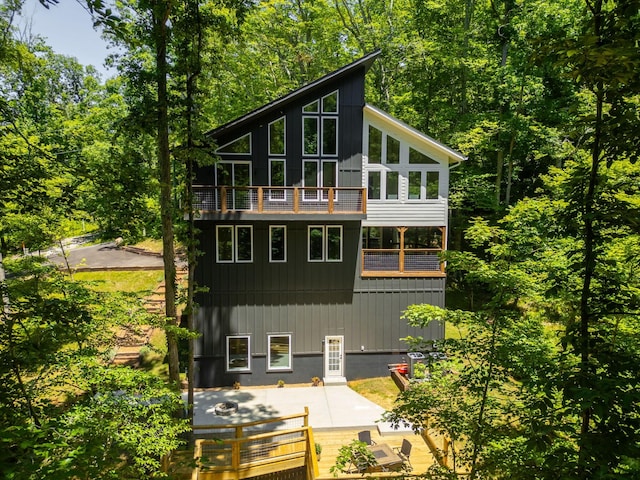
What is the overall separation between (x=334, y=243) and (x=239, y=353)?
17.3 feet

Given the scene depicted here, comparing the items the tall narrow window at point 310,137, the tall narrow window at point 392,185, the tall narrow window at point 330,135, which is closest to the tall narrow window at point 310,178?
the tall narrow window at point 310,137

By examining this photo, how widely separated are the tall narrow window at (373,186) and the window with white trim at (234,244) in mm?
4590

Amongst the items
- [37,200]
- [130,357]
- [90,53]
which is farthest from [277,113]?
[130,357]

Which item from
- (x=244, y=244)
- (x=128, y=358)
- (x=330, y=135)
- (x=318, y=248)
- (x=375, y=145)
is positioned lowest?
(x=128, y=358)

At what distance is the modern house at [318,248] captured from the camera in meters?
13.2

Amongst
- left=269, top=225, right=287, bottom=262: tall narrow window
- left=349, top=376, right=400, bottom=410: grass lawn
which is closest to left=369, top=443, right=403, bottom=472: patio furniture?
left=349, top=376, right=400, bottom=410: grass lawn

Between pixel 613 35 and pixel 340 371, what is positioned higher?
pixel 613 35

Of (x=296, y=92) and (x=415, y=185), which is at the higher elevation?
(x=296, y=92)

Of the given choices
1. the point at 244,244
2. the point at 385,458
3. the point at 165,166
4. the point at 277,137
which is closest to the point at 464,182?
the point at 277,137

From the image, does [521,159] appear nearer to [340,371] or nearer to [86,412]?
[340,371]

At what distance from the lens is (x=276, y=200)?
1311cm

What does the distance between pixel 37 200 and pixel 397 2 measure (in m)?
21.6

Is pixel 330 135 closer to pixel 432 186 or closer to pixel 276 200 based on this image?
pixel 276 200

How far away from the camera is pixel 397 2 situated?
67.3 ft
